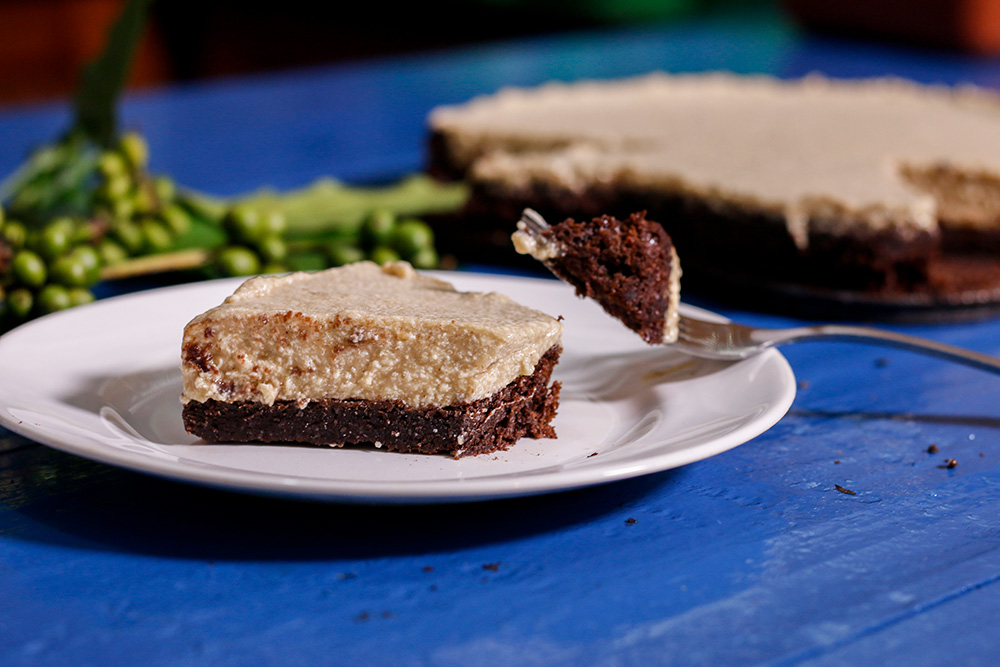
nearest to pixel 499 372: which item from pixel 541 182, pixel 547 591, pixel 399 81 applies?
pixel 547 591

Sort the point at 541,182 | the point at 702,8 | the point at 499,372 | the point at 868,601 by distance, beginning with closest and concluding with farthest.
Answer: the point at 868,601 → the point at 499,372 → the point at 541,182 → the point at 702,8

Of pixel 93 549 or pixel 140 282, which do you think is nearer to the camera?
pixel 93 549

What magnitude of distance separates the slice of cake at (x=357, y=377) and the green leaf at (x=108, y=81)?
1.21m

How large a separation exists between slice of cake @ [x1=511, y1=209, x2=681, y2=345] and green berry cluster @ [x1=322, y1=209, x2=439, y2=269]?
57cm

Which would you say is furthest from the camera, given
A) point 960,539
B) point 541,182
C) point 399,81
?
point 399,81

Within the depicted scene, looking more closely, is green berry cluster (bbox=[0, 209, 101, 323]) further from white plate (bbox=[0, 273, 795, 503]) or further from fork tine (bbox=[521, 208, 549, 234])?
fork tine (bbox=[521, 208, 549, 234])

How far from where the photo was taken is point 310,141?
3.05 m

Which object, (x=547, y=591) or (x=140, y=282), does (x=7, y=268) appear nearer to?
(x=140, y=282)

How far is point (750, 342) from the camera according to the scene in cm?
133

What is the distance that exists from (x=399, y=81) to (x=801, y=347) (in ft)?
8.34

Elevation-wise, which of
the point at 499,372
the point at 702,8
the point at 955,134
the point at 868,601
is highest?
the point at 702,8

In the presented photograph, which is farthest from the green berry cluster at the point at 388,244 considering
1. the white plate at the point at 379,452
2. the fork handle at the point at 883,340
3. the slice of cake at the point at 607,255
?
the fork handle at the point at 883,340

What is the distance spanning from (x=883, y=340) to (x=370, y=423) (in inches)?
27.3

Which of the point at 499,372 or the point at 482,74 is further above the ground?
the point at 482,74
